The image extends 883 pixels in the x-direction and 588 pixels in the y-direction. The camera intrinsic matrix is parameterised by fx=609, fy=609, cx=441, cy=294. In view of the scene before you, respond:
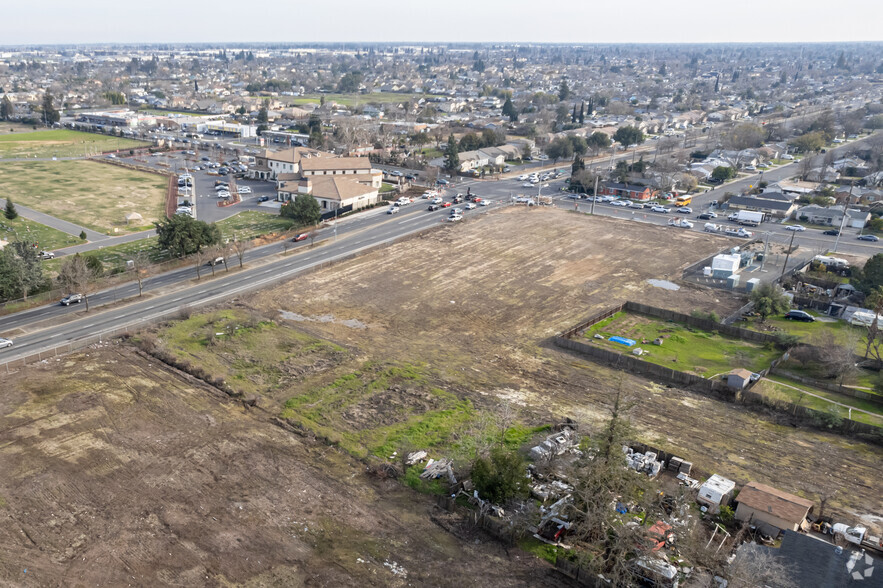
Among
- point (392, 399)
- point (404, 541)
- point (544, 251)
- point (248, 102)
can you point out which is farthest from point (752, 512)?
point (248, 102)

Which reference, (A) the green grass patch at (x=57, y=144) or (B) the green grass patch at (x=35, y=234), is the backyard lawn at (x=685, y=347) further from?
(A) the green grass patch at (x=57, y=144)

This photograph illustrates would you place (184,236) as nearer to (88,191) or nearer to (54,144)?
(88,191)

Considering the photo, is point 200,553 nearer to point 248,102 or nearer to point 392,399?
point 392,399

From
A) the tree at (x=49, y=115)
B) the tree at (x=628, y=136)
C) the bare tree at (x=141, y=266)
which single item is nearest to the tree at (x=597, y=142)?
the tree at (x=628, y=136)

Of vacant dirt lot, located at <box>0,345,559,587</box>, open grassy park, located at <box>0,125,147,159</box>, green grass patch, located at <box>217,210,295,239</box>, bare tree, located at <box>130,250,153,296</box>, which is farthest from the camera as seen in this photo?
open grassy park, located at <box>0,125,147,159</box>

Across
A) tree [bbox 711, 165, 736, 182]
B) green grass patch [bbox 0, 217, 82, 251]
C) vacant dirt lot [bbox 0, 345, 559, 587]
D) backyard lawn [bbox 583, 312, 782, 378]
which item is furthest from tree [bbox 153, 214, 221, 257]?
tree [bbox 711, 165, 736, 182]

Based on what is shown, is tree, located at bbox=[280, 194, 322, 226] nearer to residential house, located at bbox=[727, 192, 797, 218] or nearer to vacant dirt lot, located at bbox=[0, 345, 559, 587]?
vacant dirt lot, located at bbox=[0, 345, 559, 587]
